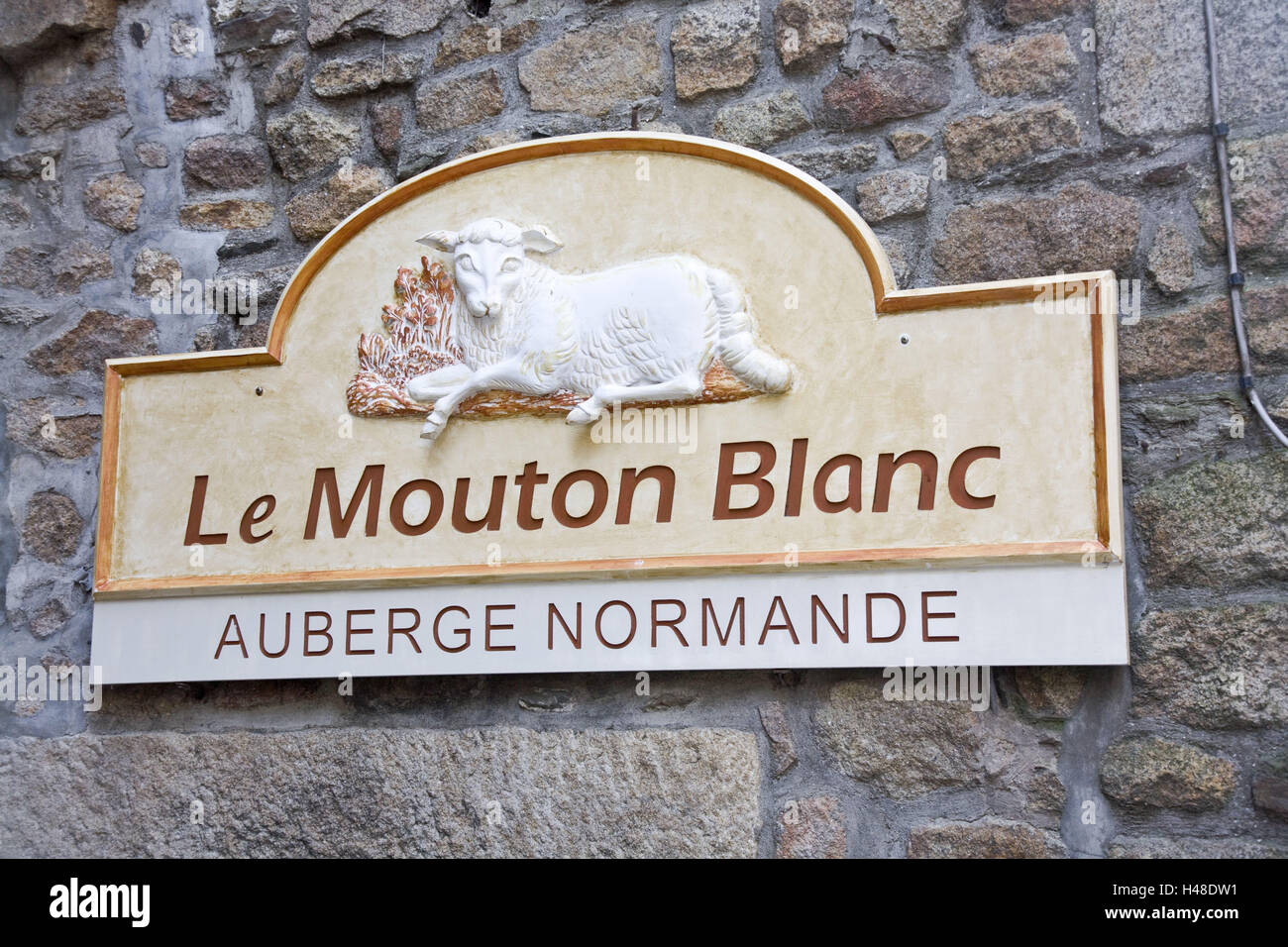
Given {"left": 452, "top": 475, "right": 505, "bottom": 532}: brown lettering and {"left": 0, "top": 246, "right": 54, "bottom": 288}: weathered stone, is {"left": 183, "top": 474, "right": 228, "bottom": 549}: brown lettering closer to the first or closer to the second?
{"left": 452, "top": 475, "right": 505, "bottom": 532}: brown lettering

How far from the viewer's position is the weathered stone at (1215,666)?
205 centimetres

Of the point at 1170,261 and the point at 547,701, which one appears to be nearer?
the point at 1170,261

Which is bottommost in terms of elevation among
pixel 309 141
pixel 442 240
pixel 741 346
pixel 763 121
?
pixel 741 346

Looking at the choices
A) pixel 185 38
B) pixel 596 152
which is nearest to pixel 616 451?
pixel 596 152

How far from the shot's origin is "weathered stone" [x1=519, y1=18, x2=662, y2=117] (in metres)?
2.57

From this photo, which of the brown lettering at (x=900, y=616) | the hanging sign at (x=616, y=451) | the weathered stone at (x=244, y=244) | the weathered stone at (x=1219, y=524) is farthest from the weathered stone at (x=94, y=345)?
the weathered stone at (x=1219, y=524)

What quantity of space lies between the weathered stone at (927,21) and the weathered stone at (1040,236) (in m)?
0.33

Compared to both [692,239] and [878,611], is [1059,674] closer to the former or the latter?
[878,611]

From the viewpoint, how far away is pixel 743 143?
249 cm

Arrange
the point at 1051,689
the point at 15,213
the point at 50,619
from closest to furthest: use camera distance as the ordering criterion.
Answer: the point at 1051,689, the point at 50,619, the point at 15,213

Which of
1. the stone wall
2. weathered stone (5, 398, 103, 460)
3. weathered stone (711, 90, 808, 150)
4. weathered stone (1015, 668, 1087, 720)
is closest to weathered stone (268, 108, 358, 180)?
the stone wall

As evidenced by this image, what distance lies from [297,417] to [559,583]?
65cm

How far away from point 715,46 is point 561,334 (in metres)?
0.64

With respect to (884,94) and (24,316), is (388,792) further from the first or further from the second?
(884,94)
